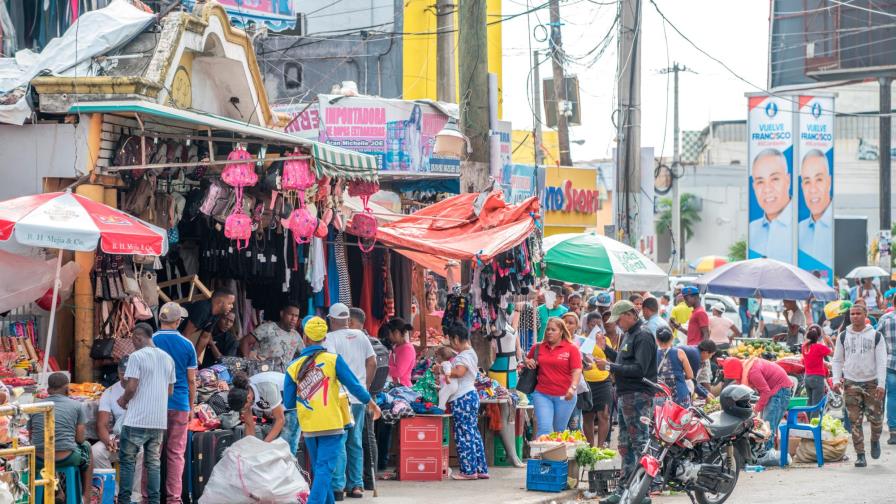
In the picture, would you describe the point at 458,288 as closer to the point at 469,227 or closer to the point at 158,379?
the point at 469,227

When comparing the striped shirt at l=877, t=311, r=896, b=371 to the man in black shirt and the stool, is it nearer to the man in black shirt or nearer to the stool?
the man in black shirt

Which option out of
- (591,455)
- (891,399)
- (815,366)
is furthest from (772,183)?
(591,455)

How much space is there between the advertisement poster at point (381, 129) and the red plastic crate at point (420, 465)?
31.5ft

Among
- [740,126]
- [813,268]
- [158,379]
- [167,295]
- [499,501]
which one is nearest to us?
[158,379]

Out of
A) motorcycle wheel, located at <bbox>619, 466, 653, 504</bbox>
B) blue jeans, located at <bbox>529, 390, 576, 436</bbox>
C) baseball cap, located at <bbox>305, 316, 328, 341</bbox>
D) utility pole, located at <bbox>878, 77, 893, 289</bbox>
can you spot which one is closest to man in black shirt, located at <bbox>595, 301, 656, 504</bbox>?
motorcycle wheel, located at <bbox>619, 466, 653, 504</bbox>

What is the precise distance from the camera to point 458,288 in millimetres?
15102

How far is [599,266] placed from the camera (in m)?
16.7

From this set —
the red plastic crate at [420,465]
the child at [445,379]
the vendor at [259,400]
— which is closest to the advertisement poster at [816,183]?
the child at [445,379]

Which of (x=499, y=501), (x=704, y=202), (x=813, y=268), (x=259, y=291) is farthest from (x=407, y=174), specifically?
(x=704, y=202)

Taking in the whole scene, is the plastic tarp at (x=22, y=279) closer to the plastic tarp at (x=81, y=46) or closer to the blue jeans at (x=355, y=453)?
the plastic tarp at (x=81, y=46)

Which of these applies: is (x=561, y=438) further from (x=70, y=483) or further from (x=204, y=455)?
(x=70, y=483)

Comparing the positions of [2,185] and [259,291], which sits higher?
[2,185]

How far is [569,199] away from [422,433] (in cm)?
1928

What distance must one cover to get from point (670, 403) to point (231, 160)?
513 centimetres
